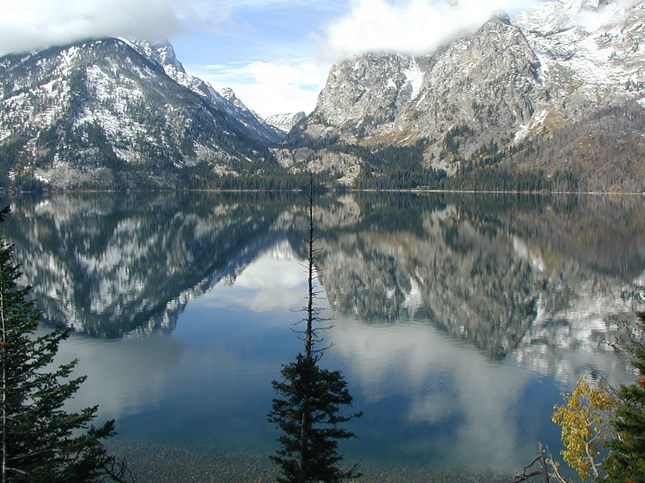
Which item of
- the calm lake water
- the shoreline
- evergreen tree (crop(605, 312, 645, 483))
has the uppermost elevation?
evergreen tree (crop(605, 312, 645, 483))

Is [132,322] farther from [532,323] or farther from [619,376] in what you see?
[619,376]

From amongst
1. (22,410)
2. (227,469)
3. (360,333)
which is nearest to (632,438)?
(22,410)

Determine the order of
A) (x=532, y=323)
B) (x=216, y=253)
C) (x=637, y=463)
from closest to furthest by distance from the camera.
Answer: (x=637, y=463) → (x=532, y=323) → (x=216, y=253)

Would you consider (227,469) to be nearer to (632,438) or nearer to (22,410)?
(22,410)

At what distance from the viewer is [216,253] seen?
10788cm

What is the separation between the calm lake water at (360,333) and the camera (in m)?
33.4

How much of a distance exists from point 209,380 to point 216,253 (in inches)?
2603

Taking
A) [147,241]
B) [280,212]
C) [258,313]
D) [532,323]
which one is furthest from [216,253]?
[280,212]

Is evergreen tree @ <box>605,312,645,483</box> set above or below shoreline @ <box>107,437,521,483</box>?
above

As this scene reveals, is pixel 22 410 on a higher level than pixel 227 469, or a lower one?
higher

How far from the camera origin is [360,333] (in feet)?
183

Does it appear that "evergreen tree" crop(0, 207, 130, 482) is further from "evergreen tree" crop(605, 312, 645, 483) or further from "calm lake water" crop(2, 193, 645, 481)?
"evergreen tree" crop(605, 312, 645, 483)

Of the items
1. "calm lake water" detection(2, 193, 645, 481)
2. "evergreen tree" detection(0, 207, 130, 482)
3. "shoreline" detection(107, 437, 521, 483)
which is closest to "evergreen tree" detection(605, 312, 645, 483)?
"shoreline" detection(107, 437, 521, 483)

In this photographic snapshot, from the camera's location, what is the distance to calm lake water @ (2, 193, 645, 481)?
3344cm
